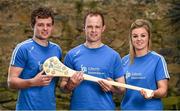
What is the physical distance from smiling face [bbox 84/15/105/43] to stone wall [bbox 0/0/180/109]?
2.80m

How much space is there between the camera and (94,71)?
282 centimetres

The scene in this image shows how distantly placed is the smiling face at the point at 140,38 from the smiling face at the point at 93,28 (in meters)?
0.29

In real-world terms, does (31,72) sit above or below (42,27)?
below

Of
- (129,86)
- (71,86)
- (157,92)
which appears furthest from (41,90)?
(157,92)

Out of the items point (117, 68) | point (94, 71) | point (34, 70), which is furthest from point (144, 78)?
point (34, 70)

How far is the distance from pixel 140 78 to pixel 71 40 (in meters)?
2.89

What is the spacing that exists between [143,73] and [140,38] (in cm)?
26

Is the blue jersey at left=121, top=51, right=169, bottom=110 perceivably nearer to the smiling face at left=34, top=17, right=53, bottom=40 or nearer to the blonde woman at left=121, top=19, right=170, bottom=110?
the blonde woman at left=121, top=19, right=170, bottom=110

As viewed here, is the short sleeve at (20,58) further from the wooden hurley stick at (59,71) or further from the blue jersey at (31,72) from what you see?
the wooden hurley stick at (59,71)

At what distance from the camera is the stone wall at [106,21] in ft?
18.5

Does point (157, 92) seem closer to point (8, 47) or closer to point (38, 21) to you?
point (38, 21)

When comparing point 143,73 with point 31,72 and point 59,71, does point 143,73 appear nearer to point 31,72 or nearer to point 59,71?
point 59,71

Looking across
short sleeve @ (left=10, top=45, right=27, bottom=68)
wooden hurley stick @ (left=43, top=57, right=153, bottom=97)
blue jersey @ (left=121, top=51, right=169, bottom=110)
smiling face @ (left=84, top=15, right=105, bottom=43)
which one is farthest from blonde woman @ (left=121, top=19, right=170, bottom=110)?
short sleeve @ (left=10, top=45, right=27, bottom=68)

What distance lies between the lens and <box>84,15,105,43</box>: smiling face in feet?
9.30
